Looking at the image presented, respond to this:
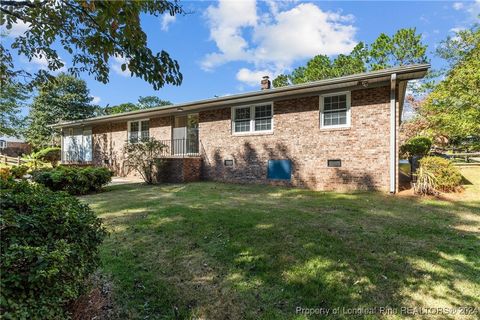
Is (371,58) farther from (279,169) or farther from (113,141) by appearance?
(113,141)

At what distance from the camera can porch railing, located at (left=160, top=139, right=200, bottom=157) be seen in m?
13.9

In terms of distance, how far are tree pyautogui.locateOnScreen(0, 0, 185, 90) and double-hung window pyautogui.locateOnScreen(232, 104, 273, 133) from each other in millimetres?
8086

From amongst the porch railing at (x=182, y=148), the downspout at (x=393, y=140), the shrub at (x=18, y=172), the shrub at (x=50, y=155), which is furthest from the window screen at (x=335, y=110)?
the shrub at (x=50, y=155)

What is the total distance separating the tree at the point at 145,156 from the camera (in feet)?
40.1

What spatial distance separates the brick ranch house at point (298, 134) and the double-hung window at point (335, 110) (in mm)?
35

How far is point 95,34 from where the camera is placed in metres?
3.12

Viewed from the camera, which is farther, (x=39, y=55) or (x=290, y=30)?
(x=290, y=30)

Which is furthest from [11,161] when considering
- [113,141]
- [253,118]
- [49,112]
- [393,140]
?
[393,140]

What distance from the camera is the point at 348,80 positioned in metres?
8.92

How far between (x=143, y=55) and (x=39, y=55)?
8.79 feet

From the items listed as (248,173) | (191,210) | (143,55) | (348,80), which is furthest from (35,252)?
(248,173)

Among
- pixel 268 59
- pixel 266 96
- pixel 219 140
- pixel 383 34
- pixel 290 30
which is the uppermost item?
pixel 383 34

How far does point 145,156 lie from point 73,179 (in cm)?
314

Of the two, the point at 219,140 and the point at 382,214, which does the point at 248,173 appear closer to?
the point at 219,140
